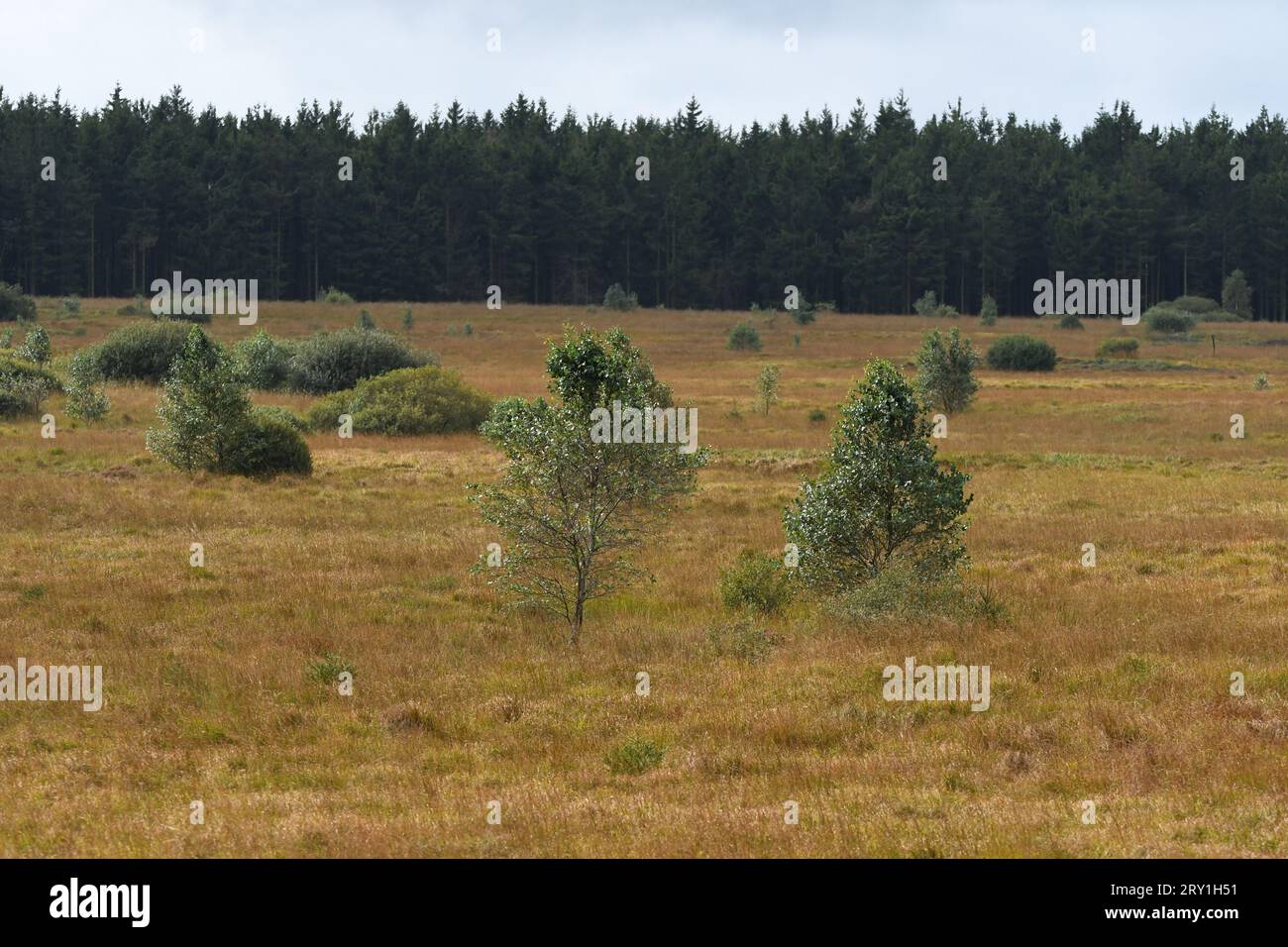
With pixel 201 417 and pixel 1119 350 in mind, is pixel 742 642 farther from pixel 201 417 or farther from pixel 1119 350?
pixel 1119 350

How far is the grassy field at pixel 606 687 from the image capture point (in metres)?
9.38

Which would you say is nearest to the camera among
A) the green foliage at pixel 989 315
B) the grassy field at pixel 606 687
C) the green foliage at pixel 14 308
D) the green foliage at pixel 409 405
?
the grassy field at pixel 606 687

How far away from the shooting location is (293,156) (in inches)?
4355

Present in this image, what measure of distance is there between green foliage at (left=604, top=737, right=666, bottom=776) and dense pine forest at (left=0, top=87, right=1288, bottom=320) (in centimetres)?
10148

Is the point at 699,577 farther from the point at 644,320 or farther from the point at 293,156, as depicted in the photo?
the point at 293,156

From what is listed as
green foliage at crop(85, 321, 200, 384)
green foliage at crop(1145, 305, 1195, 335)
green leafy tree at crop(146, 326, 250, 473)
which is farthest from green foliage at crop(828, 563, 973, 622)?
green foliage at crop(1145, 305, 1195, 335)

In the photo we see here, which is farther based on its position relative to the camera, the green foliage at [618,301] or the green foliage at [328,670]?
the green foliage at [618,301]

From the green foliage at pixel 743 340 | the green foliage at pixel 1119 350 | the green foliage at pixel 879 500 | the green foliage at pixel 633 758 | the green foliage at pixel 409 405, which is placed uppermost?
the green foliage at pixel 743 340

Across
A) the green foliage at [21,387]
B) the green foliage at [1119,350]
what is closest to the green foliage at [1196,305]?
the green foliage at [1119,350]

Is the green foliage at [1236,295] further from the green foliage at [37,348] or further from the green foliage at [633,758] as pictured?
the green foliage at [633,758]

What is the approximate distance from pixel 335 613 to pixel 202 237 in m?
94.4

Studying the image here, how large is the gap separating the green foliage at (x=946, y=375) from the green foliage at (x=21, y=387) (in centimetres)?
3133

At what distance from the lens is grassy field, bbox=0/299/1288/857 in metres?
9.38

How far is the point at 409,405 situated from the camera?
4275 cm
